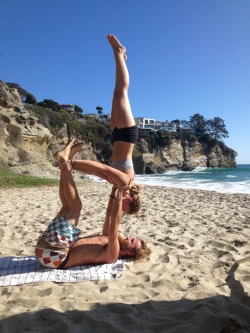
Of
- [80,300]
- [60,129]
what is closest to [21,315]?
[80,300]

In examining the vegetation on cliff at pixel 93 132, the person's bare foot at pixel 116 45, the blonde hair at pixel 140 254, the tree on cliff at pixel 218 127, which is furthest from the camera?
the tree on cliff at pixel 218 127

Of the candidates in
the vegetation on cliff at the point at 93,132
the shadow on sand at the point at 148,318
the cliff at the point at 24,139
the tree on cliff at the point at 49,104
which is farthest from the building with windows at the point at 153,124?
the shadow on sand at the point at 148,318

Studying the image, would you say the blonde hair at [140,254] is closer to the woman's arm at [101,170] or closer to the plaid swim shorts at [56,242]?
the plaid swim shorts at [56,242]

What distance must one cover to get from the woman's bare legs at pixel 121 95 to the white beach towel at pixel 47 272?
5.72ft

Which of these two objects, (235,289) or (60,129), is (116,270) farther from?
(60,129)

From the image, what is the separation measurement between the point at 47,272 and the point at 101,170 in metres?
1.31

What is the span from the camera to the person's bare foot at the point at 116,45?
407 cm

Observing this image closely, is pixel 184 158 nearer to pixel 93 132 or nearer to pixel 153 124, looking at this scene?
pixel 93 132

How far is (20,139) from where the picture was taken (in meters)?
23.9

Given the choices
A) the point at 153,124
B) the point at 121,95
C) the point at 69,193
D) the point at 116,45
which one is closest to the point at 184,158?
the point at 153,124

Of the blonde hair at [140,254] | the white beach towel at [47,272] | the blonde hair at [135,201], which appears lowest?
the white beach towel at [47,272]

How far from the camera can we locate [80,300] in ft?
9.12

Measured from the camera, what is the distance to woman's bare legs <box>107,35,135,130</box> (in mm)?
3838

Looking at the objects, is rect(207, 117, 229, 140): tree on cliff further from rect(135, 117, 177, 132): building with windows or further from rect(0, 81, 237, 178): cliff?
rect(0, 81, 237, 178): cliff
